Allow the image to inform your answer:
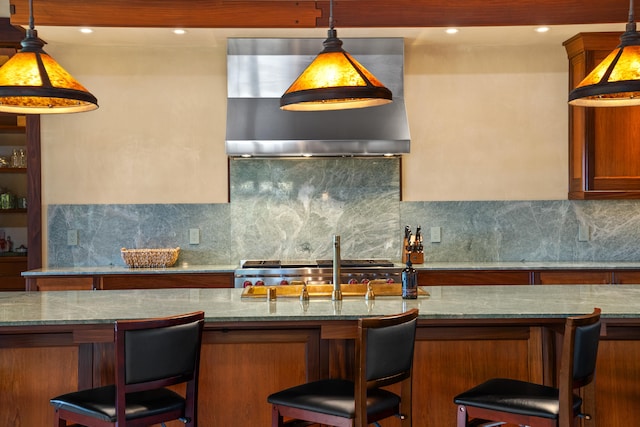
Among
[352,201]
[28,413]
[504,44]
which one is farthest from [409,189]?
[28,413]

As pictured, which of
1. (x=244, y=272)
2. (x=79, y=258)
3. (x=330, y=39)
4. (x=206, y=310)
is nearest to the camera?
(x=206, y=310)

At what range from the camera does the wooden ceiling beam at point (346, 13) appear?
5.05m

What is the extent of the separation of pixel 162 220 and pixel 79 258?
2.29 ft

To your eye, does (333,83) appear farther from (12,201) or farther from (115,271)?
(12,201)

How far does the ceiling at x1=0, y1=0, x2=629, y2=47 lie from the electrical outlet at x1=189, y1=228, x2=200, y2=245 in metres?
1.51

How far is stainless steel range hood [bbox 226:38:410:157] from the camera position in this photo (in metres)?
5.22

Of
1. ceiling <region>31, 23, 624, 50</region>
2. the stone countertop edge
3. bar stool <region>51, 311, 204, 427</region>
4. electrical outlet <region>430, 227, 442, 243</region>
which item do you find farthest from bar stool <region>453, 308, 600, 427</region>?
ceiling <region>31, 23, 624, 50</region>

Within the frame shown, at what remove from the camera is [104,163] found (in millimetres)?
5680

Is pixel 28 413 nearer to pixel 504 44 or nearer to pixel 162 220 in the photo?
pixel 162 220

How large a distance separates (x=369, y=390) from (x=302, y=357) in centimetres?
55

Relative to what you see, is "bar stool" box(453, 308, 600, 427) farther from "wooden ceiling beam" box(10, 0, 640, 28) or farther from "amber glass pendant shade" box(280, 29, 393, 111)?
"wooden ceiling beam" box(10, 0, 640, 28)

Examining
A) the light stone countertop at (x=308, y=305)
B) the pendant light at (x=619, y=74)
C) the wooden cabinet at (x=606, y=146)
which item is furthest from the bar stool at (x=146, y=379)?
the wooden cabinet at (x=606, y=146)

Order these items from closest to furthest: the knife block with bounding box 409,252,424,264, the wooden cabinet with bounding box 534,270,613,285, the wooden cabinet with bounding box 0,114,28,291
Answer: the wooden cabinet with bounding box 534,270,613,285
the knife block with bounding box 409,252,424,264
the wooden cabinet with bounding box 0,114,28,291

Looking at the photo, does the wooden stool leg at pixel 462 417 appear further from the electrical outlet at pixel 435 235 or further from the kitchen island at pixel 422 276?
the electrical outlet at pixel 435 235
